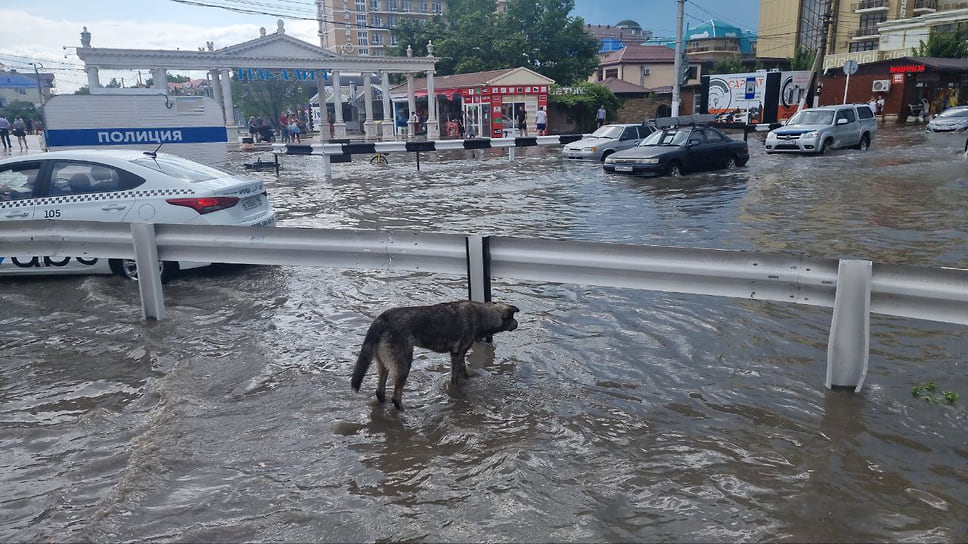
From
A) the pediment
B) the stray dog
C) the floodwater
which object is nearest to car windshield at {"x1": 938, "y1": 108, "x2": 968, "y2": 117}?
the floodwater

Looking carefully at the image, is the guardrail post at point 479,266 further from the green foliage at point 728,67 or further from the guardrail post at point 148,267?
the green foliage at point 728,67

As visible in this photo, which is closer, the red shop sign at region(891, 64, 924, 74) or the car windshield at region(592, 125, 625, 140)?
the car windshield at region(592, 125, 625, 140)

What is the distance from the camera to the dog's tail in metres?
4.48

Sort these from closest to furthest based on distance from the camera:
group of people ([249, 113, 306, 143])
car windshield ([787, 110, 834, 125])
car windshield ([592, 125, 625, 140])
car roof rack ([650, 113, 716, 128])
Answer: car roof rack ([650, 113, 716, 128])
car windshield ([592, 125, 625, 140])
car windshield ([787, 110, 834, 125])
group of people ([249, 113, 306, 143])

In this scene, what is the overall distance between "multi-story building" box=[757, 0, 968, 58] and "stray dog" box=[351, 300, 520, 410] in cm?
6453

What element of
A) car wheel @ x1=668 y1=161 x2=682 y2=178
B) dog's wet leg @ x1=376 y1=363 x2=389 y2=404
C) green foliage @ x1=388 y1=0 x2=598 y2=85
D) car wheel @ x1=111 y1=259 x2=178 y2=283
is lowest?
dog's wet leg @ x1=376 y1=363 x2=389 y2=404

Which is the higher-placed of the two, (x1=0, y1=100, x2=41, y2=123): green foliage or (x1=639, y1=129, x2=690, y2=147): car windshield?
(x1=0, y1=100, x2=41, y2=123): green foliage

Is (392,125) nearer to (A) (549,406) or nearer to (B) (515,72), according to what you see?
(B) (515,72)

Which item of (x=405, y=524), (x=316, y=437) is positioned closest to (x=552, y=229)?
(x=316, y=437)

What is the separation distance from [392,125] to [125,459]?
140 feet

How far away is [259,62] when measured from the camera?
36188 millimetres

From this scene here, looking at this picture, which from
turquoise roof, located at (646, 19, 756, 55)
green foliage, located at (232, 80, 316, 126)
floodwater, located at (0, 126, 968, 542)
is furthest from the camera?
turquoise roof, located at (646, 19, 756, 55)

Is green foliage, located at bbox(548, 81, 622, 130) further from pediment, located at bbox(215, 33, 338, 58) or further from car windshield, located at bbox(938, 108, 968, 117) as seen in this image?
car windshield, located at bbox(938, 108, 968, 117)

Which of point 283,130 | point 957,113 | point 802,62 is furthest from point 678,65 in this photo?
point 802,62
